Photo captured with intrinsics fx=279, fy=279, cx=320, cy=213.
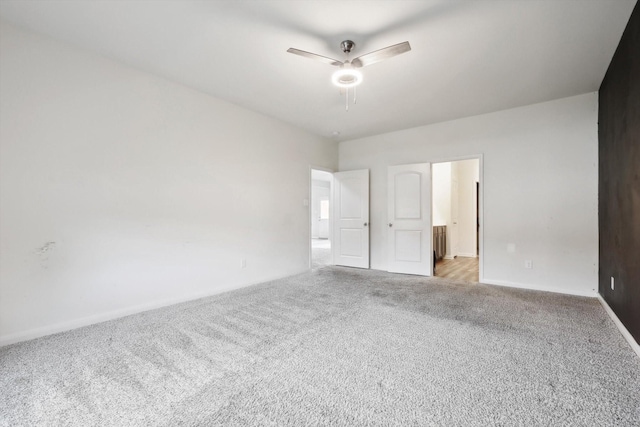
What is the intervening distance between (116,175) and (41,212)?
0.67 m

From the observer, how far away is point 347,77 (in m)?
2.56

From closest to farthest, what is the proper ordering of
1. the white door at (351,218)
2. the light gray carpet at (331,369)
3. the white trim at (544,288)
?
the light gray carpet at (331,369), the white trim at (544,288), the white door at (351,218)

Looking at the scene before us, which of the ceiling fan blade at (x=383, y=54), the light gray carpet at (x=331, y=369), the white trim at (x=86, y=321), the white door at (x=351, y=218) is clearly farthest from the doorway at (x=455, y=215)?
the white trim at (x=86, y=321)

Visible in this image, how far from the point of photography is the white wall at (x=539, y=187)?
3.59 metres

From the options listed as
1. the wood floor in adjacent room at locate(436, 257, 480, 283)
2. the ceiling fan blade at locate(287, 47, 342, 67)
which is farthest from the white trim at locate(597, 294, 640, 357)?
the ceiling fan blade at locate(287, 47, 342, 67)

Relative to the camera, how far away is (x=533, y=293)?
368 cm

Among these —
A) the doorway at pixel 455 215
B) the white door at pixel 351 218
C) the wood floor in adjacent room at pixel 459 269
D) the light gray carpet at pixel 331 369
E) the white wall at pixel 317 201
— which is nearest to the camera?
the light gray carpet at pixel 331 369

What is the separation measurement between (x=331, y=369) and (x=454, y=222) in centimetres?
612

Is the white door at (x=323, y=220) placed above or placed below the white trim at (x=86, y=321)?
above

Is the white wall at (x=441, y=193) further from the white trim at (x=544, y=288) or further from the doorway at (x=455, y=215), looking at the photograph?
the white trim at (x=544, y=288)

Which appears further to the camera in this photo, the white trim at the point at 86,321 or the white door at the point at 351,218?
the white door at the point at 351,218

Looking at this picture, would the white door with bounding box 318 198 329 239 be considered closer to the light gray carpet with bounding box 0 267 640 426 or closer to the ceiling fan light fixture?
the light gray carpet with bounding box 0 267 640 426

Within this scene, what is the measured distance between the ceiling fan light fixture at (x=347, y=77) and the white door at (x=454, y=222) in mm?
5340

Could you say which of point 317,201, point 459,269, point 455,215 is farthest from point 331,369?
point 317,201
